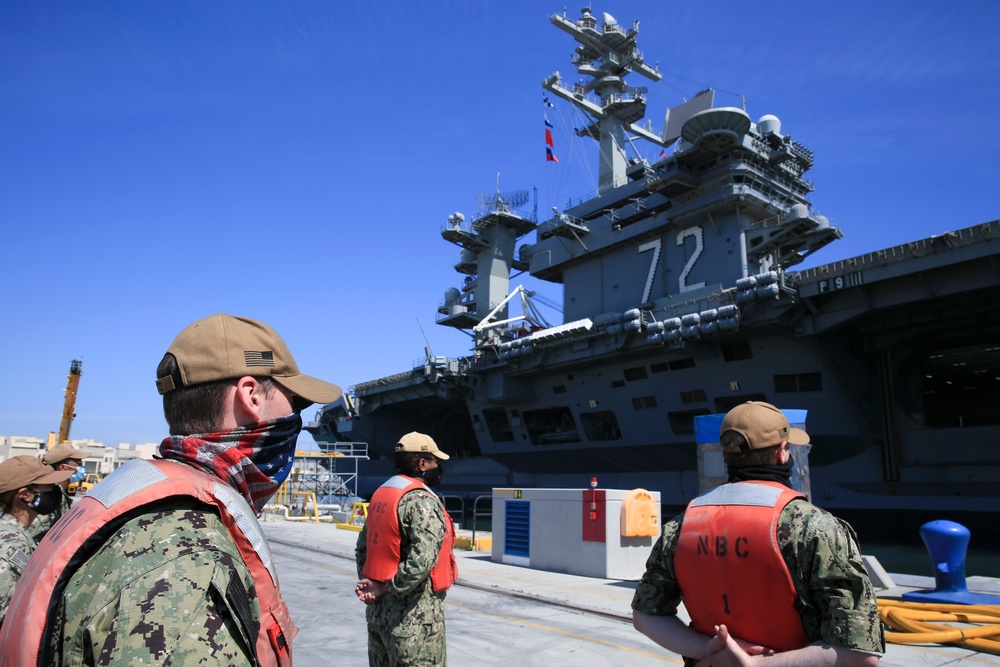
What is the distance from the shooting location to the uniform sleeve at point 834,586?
2031 mm

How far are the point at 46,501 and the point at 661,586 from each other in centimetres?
381

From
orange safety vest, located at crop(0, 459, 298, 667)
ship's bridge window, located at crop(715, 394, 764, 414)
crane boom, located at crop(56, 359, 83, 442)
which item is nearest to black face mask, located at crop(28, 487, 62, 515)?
orange safety vest, located at crop(0, 459, 298, 667)

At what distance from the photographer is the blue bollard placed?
26.6 ft

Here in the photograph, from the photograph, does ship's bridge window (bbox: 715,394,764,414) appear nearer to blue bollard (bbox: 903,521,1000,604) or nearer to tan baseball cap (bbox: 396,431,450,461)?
blue bollard (bbox: 903,521,1000,604)

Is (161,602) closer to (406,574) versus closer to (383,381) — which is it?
(406,574)

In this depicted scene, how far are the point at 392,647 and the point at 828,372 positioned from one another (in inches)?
744

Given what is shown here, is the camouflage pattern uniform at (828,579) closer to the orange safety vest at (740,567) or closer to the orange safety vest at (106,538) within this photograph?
the orange safety vest at (740,567)

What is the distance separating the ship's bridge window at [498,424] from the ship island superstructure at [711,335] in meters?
0.08

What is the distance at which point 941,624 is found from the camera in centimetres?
710

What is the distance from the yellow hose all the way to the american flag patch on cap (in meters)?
6.86

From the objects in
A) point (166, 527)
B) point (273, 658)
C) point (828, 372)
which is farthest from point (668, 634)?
point (828, 372)

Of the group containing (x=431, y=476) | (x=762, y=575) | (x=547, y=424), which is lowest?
(x=762, y=575)

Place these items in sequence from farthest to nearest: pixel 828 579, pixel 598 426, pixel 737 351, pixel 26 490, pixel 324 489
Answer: pixel 324 489 → pixel 598 426 → pixel 737 351 → pixel 26 490 → pixel 828 579

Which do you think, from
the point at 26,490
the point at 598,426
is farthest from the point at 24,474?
the point at 598,426
